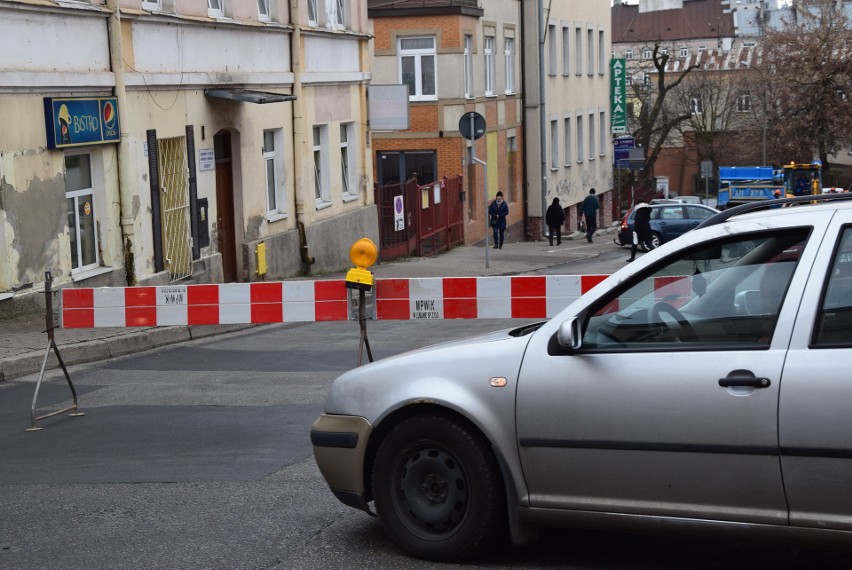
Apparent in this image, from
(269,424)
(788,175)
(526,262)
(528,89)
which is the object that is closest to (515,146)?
(528,89)

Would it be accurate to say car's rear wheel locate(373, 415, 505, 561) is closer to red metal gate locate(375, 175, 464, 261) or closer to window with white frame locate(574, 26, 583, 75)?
red metal gate locate(375, 175, 464, 261)

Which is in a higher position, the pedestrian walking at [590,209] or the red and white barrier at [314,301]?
the red and white barrier at [314,301]

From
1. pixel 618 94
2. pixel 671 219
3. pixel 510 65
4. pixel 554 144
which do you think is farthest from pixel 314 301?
pixel 618 94

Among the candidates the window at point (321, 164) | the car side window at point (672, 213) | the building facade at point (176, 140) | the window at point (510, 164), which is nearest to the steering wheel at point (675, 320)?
the building facade at point (176, 140)

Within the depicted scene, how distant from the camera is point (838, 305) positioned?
4.82 metres

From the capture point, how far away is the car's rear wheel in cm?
545

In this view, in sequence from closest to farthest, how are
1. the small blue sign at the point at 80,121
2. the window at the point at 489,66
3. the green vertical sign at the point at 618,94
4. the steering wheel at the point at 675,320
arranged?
the steering wheel at the point at 675,320
the small blue sign at the point at 80,121
the window at the point at 489,66
the green vertical sign at the point at 618,94

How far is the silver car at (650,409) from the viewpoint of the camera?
4.80 metres

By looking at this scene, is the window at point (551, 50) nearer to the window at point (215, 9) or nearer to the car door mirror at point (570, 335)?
the window at point (215, 9)

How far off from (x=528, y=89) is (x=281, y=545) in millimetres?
40025

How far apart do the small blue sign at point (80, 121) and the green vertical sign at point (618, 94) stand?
40891 mm

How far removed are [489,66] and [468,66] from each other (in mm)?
2619

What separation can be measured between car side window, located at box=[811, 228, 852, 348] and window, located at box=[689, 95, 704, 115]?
255 feet

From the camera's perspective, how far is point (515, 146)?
1735 inches
